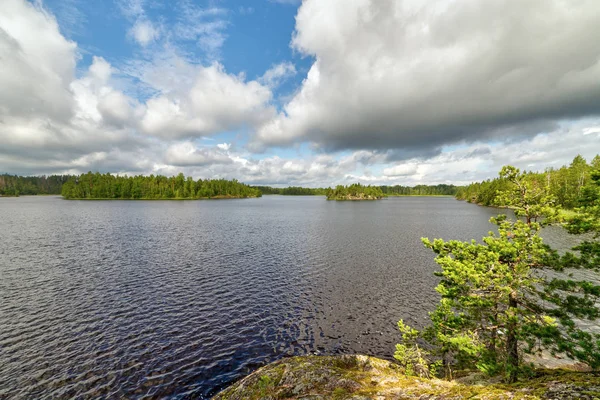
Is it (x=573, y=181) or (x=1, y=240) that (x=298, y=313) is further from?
(x=573, y=181)

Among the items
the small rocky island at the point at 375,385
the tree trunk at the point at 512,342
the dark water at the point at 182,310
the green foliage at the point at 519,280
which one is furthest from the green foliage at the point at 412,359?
the dark water at the point at 182,310

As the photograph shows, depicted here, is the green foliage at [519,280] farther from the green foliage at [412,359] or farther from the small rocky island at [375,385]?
the green foliage at [412,359]

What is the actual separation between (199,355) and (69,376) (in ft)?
27.0

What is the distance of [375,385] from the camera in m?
11.6

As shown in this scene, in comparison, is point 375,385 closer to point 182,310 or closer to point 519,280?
point 519,280

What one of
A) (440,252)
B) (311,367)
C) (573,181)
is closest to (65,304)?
(311,367)

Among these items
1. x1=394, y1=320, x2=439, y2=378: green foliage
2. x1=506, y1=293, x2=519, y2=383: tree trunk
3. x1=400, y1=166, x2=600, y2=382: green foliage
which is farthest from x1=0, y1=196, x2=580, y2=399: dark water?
x1=400, y1=166, x2=600, y2=382: green foliage

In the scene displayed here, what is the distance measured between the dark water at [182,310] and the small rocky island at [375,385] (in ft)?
18.0

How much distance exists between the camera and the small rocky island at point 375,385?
27.2 feet

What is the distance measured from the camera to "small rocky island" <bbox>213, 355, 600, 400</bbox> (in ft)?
27.2

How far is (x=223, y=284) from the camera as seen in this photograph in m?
34.1

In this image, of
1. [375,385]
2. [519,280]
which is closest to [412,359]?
[375,385]

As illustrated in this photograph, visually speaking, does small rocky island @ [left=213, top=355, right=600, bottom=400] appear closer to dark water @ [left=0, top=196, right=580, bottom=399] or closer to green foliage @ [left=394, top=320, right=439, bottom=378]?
green foliage @ [left=394, top=320, right=439, bottom=378]

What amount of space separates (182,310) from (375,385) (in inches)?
869
